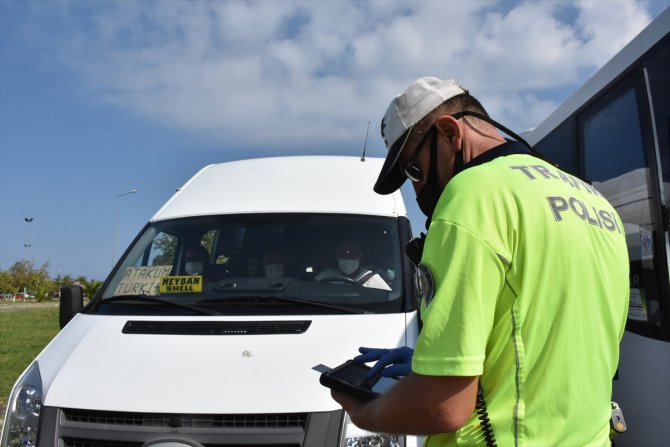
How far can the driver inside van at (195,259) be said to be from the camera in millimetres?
4147

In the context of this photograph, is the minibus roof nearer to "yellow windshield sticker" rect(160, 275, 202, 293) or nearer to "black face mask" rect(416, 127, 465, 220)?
"yellow windshield sticker" rect(160, 275, 202, 293)

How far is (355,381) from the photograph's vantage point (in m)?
1.74

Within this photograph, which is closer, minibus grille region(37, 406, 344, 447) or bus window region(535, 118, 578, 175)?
minibus grille region(37, 406, 344, 447)

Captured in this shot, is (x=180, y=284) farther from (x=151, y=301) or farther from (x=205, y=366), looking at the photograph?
(x=205, y=366)

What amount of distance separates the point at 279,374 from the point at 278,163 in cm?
262

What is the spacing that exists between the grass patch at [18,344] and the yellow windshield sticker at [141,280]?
13.9ft

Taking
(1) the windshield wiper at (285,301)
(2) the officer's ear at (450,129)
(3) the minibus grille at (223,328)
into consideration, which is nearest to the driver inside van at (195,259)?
(1) the windshield wiper at (285,301)

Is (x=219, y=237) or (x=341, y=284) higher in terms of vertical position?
(x=219, y=237)

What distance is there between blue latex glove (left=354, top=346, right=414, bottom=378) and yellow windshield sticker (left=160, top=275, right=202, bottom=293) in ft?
6.81

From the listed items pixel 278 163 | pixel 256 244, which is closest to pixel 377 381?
pixel 256 244

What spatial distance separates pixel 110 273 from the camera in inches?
164

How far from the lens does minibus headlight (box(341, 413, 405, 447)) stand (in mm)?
2746

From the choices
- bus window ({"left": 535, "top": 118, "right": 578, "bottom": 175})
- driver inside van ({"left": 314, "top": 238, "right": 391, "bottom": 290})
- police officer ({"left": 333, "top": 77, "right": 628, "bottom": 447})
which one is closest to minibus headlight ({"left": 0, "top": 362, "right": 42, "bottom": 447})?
driver inside van ({"left": 314, "top": 238, "right": 391, "bottom": 290})

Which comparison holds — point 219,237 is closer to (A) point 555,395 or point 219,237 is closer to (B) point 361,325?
(B) point 361,325
